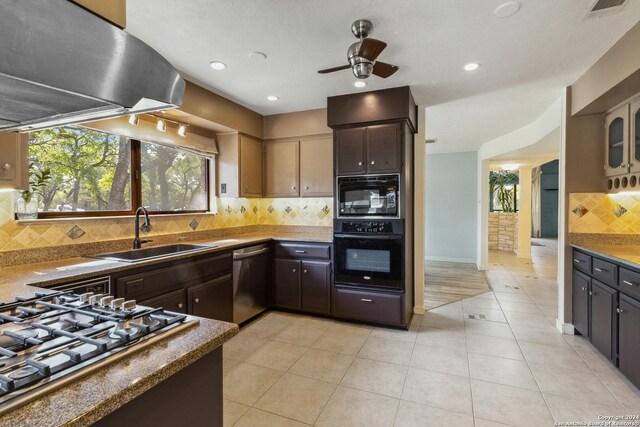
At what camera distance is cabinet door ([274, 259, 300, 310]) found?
12.1 feet

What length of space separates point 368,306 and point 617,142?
2.82 metres

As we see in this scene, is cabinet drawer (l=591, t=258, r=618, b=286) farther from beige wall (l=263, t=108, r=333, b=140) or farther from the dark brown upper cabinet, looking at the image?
beige wall (l=263, t=108, r=333, b=140)

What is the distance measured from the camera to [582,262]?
2.93 meters

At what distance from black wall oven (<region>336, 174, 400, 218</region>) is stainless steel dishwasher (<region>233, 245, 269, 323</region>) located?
3.53 feet

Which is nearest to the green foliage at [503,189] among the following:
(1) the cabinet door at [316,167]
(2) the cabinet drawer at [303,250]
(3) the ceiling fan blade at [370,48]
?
(1) the cabinet door at [316,167]

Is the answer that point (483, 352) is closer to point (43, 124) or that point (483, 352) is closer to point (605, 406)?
point (605, 406)

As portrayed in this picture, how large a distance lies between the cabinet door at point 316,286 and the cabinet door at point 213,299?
875 millimetres

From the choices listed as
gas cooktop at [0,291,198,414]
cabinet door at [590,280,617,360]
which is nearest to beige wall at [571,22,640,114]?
cabinet door at [590,280,617,360]

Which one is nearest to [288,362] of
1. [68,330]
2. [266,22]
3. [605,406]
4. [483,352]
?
[483,352]

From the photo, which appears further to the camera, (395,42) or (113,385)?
(395,42)

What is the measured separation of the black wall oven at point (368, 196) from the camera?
3.25m

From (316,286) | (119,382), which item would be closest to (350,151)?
(316,286)

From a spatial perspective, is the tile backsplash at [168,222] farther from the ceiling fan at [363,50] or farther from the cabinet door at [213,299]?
the ceiling fan at [363,50]

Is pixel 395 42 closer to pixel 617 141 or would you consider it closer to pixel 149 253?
pixel 617 141
